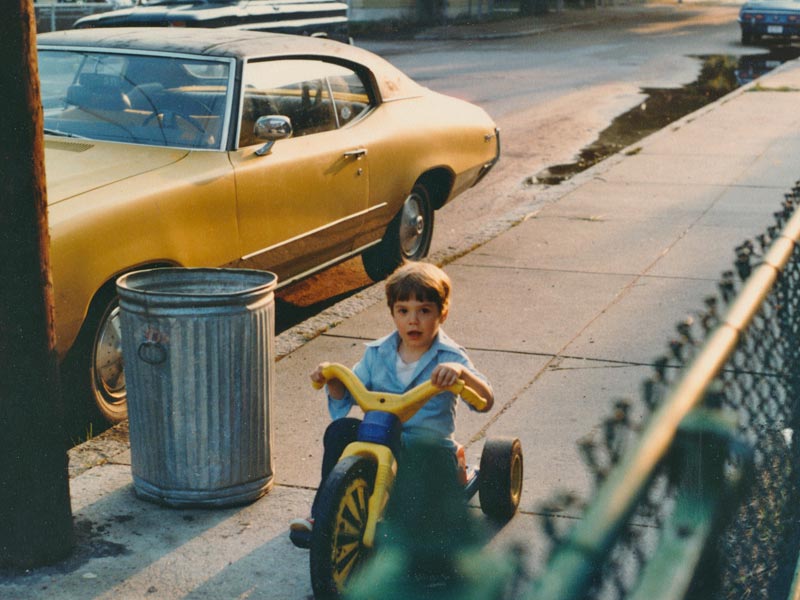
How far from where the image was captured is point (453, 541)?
13.4ft

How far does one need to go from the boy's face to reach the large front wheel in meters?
0.45

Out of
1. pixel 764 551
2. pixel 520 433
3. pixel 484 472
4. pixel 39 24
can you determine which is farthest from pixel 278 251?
pixel 39 24

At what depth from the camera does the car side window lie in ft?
21.1

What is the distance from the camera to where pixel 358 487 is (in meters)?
3.73

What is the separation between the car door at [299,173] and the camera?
620 centimetres

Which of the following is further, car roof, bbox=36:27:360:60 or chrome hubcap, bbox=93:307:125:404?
car roof, bbox=36:27:360:60

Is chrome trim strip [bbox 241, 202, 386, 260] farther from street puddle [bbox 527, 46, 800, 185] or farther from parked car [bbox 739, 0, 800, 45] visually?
parked car [bbox 739, 0, 800, 45]

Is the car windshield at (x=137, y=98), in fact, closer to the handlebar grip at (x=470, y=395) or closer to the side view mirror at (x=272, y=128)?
the side view mirror at (x=272, y=128)

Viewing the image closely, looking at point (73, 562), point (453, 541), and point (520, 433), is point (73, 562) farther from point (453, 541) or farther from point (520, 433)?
point (520, 433)

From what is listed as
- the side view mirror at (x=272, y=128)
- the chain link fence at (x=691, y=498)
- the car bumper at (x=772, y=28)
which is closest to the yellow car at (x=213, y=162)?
the side view mirror at (x=272, y=128)

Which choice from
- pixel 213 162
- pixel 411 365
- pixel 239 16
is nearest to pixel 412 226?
pixel 213 162

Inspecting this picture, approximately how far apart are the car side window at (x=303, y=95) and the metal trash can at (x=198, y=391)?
6.55 feet

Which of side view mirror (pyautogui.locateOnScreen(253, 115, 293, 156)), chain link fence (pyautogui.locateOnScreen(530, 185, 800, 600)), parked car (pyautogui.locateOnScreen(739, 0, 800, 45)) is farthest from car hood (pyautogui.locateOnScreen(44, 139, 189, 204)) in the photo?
parked car (pyautogui.locateOnScreen(739, 0, 800, 45))

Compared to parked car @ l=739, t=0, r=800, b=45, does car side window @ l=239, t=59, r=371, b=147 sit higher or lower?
higher
